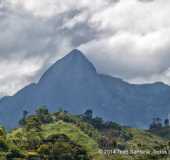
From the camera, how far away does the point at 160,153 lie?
649 feet

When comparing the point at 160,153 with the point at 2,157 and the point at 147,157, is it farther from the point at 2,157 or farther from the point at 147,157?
the point at 2,157

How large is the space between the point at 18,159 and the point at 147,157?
48453 millimetres

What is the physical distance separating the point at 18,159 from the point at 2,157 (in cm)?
604

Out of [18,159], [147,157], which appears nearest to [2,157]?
[18,159]

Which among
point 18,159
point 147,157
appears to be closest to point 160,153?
point 147,157

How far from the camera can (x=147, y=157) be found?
195875 mm

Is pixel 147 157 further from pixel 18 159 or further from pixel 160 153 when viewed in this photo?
pixel 18 159

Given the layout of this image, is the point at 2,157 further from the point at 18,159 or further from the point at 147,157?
the point at 147,157

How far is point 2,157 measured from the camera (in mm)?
198750

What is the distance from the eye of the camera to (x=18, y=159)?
199500 millimetres

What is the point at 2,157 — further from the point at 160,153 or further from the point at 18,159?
the point at 160,153

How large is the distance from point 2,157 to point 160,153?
195 feet
